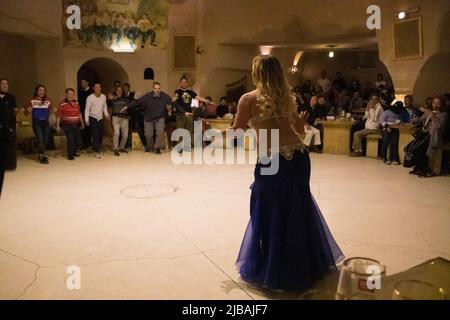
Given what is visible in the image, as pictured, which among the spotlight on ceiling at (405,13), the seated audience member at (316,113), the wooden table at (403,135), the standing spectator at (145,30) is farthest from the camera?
the standing spectator at (145,30)

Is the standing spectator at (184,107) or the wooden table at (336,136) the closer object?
the wooden table at (336,136)

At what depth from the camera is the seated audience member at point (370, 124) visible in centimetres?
895

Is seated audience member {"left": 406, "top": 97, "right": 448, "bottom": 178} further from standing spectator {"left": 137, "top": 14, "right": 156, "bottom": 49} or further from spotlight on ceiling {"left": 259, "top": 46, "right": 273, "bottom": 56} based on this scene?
standing spectator {"left": 137, "top": 14, "right": 156, "bottom": 49}

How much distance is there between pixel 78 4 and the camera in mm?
11242

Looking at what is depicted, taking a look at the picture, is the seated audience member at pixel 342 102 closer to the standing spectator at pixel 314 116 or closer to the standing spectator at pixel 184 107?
the standing spectator at pixel 314 116

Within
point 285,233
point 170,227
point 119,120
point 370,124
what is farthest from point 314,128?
point 285,233

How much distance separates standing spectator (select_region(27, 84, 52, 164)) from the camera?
8633 mm

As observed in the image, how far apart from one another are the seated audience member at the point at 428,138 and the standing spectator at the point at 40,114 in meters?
7.02

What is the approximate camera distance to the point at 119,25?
472 inches

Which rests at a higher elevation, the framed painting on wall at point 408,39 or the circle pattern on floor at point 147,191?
the framed painting on wall at point 408,39

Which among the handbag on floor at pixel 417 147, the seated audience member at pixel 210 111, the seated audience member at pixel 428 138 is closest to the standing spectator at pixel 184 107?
the seated audience member at pixel 210 111

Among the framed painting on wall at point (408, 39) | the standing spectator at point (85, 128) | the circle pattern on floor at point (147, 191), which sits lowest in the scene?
the circle pattern on floor at point (147, 191)

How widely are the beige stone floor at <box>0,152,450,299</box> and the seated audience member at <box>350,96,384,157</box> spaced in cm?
153

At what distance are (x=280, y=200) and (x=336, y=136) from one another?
23.3ft
